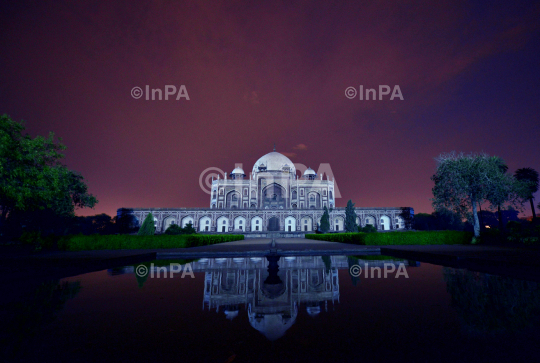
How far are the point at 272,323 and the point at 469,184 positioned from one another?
27.7 m

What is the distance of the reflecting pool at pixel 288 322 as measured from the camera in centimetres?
234

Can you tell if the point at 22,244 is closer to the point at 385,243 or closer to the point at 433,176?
the point at 385,243

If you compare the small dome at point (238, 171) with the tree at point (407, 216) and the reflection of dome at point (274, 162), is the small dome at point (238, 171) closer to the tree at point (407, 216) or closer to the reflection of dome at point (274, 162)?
the reflection of dome at point (274, 162)

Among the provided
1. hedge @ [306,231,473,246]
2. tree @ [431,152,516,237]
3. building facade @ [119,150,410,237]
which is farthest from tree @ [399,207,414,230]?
hedge @ [306,231,473,246]

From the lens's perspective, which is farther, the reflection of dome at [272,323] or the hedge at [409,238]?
the hedge at [409,238]

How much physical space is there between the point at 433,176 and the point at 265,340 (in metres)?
29.0

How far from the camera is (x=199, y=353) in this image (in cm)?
235

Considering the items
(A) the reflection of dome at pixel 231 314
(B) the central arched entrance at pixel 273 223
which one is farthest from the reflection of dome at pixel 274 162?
(A) the reflection of dome at pixel 231 314

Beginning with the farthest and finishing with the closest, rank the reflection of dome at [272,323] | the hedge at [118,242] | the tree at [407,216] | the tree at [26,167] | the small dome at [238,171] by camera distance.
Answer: the small dome at [238,171] < the tree at [407,216] < the hedge at [118,242] < the tree at [26,167] < the reflection of dome at [272,323]

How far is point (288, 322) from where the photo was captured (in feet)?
10.6

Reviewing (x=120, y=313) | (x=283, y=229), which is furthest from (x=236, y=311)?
(x=283, y=229)

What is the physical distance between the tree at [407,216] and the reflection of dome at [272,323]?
49519mm

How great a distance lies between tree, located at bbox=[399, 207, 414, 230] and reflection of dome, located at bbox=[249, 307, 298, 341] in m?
49.5

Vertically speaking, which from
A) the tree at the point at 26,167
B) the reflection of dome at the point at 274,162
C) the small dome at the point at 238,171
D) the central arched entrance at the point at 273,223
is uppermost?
the reflection of dome at the point at 274,162
